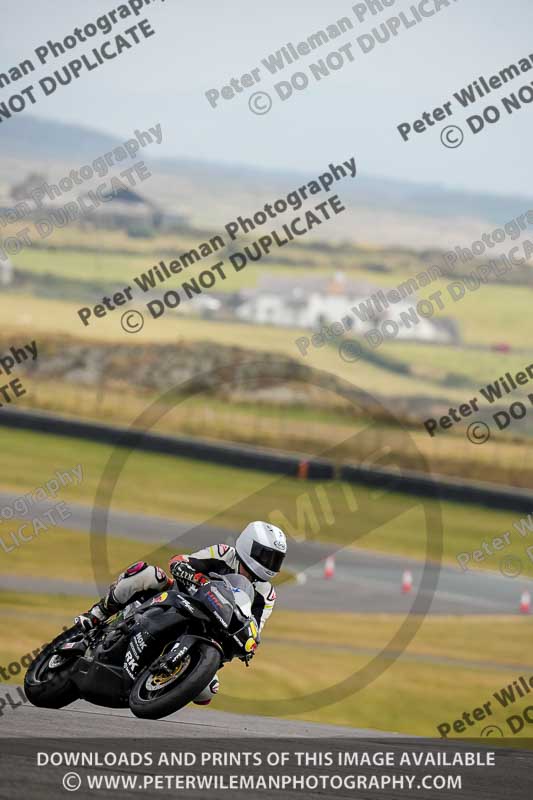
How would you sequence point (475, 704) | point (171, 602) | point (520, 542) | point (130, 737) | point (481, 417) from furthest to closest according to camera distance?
point (481, 417) → point (520, 542) → point (475, 704) → point (171, 602) → point (130, 737)

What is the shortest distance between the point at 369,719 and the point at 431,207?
452 ft

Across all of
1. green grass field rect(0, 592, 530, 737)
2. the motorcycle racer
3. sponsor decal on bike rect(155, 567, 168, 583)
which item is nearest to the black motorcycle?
the motorcycle racer

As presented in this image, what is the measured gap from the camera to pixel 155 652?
25.7 feet

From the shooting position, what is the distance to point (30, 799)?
5328mm

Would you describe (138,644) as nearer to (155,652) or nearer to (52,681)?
(155,652)

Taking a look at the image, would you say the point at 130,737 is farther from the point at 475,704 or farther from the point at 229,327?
the point at 229,327

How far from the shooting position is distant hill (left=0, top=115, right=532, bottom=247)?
118562mm

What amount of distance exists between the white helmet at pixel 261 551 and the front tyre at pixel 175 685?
2.39 ft

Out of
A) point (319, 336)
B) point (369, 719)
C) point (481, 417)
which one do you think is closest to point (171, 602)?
point (369, 719)

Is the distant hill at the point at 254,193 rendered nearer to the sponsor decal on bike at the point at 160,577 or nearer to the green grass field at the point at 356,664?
the green grass field at the point at 356,664

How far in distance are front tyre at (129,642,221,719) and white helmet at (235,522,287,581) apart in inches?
28.7

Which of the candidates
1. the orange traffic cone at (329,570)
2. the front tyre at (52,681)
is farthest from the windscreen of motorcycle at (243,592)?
the orange traffic cone at (329,570)

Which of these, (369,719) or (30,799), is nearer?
(30,799)

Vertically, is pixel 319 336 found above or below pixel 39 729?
below
